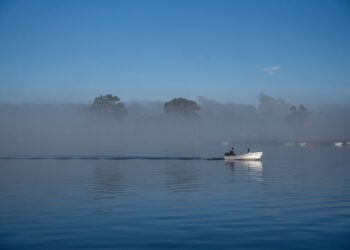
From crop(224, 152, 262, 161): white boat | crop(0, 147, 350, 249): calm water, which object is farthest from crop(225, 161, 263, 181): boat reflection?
crop(0, 147, 350, 249): calm water

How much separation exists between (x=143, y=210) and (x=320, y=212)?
40.9 feet

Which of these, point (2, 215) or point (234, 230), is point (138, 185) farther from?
point (234, 230)

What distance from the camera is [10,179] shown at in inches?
2124

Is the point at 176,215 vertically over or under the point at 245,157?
under

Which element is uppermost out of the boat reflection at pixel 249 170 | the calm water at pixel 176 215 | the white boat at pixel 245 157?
the white boat at pixel 245 157

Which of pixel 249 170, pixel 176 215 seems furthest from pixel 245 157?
pixel 176 215

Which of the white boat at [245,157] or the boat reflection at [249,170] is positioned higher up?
the white boat at [245,157]

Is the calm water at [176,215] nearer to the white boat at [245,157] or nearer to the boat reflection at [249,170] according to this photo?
the boat reflection at [249,170]

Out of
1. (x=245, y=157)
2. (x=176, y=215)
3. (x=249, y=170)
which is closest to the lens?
(x=176, y=215)

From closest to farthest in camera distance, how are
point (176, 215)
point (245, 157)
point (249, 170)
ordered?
point (176, 215), point (249, 170), point (245, 157)

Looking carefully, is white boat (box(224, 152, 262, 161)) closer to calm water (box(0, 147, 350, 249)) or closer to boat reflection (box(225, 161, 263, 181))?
boat reflection (box(225, 161, 263, 181))

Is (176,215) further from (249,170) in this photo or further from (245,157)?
(245,157)

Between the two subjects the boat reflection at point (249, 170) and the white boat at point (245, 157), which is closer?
the boat reflection at point (249, 170)

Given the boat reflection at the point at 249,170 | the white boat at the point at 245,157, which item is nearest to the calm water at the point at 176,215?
the boat reflection at the point at 249,170
